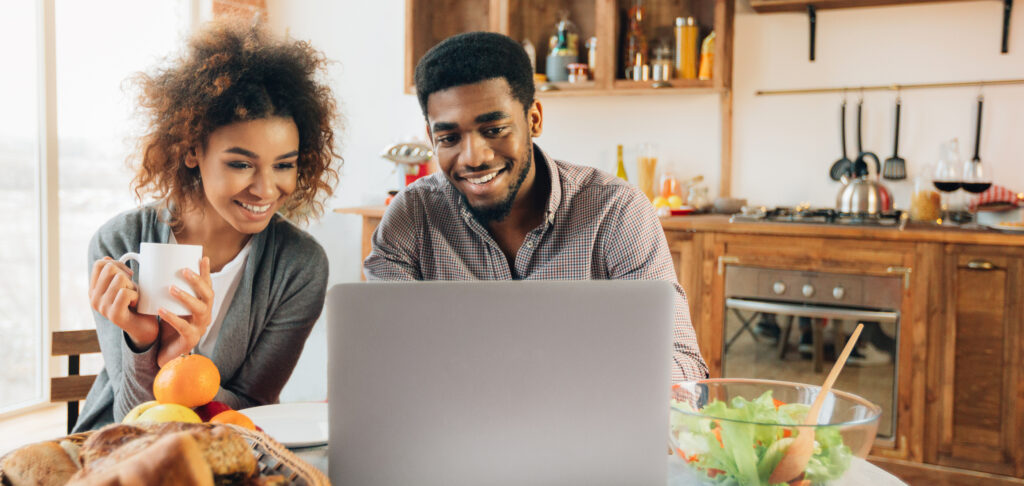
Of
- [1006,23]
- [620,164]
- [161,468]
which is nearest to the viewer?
[161,468]

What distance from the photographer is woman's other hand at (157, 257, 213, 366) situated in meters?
1.13

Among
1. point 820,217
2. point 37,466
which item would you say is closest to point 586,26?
point 820,217

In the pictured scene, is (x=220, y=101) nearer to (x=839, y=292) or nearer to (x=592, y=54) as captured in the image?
(x=839, y=292)

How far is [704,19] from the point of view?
10.7 ft

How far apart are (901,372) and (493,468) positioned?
7.56 feet

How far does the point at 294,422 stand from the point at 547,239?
685mm

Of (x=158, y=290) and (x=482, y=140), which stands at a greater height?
(x=482, y=140)

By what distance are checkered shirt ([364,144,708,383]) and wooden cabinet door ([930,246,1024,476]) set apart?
4.82ft

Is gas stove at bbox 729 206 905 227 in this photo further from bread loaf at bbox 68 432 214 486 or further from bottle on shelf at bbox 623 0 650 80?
bread loaf at bbox 68 432 214 486

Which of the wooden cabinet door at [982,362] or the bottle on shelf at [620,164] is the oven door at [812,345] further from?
the bottle on shelf at [620,164]

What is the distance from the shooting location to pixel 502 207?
1.57 m

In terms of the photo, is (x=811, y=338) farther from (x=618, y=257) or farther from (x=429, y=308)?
(x=429, y=308)

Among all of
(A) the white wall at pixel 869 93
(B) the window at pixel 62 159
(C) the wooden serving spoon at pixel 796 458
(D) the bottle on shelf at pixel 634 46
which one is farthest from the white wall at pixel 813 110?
(C) the wooden serving spoon at pixel 796 458

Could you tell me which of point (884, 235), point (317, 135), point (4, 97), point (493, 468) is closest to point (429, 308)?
point (493, 468)
